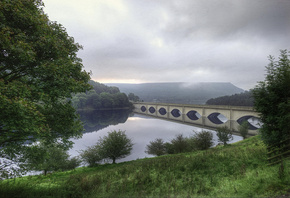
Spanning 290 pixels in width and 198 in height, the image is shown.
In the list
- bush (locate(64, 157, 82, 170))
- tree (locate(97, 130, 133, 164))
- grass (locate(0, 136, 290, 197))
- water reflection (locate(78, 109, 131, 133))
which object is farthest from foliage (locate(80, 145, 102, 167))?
water reflection (locate(78, 109, 131, 133))

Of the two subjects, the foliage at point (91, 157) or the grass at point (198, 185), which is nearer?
the grass at point (198, 185)

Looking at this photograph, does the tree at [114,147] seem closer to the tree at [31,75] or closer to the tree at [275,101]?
the tree at [31,75]

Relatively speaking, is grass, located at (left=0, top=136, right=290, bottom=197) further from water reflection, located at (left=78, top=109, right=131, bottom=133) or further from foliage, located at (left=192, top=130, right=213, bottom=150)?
water reflection, located at (left=78, top=109, right=131, bottom=133)

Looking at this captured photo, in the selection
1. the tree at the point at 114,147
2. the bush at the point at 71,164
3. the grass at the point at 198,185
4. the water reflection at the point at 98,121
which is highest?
the grass at the point at 198,185

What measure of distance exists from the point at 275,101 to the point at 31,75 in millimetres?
15671

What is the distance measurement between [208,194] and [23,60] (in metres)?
11.5

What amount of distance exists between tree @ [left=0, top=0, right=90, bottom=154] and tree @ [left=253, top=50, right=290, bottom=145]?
41.3ft

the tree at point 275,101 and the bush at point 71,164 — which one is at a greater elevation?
the tree at point 275,101

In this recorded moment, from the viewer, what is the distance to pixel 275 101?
9.44 m

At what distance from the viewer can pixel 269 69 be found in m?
9.82

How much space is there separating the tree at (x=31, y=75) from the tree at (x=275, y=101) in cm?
1260

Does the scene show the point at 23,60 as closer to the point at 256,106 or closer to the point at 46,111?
the point at 46,111

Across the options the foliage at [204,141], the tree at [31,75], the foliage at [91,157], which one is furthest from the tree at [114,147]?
the foliage at [204,141]

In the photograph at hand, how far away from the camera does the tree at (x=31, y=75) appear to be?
245 inches
